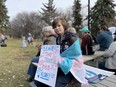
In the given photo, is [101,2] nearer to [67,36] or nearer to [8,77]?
[8,77]

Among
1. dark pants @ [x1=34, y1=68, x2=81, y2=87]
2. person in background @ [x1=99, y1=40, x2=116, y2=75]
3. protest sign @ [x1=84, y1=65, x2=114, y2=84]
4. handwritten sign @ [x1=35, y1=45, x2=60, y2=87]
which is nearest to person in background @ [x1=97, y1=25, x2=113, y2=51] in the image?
person in background @ [x1=99, y1=40, x2=116, y2=75]

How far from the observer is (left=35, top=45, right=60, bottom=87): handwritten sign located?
3.15 metres

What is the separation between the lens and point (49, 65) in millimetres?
3264

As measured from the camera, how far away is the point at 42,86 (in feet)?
11.4

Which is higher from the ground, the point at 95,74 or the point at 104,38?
the point at 104,38

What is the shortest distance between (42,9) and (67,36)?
55550 mm

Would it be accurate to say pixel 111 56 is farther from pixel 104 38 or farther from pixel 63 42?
pixel 104 38

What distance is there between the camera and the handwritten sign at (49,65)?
3.15 metres

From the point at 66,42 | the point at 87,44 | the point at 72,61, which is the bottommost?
the point at 72,61

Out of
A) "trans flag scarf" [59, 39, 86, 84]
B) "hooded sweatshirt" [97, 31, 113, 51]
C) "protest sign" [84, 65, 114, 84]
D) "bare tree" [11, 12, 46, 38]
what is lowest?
"protest sign" [84, 65, 114, 84]

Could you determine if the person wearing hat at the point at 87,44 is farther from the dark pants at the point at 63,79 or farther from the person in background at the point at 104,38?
the dark pants at the point at 63,79

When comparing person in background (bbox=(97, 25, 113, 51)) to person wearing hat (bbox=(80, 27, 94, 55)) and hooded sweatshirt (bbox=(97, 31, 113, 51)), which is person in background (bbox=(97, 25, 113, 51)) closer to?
hooded sweatshirt (bbox=(97, 31, 113, 51))

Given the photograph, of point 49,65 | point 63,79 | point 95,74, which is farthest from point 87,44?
point 63,79

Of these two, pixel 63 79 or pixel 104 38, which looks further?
pixel 104 38
